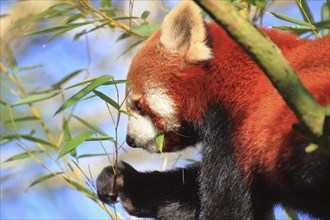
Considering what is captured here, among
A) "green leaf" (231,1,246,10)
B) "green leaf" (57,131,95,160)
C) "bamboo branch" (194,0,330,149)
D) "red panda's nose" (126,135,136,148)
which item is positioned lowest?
"red panda's nose" (126,135,136,148)

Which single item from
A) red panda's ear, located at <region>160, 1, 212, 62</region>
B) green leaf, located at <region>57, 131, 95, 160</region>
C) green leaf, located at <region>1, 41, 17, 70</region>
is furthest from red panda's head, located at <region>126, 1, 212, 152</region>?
green leaf, located at <region>1, 41, 17, 70</region>

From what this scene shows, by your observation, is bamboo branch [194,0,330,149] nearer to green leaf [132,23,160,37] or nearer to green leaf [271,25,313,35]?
green leaf [271,25,313,35]

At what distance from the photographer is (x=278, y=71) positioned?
5.72 feet

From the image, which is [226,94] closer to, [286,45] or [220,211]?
[286,45]

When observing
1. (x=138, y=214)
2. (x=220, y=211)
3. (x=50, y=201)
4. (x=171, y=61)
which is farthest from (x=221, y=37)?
(x=50, y=201)

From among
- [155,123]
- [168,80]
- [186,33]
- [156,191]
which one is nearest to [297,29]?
[186,33]

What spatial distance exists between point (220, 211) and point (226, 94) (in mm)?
584

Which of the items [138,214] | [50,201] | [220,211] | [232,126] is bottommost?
[50,201]

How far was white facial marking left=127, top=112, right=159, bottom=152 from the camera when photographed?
3516 millimetres

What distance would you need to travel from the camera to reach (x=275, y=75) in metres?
1.74

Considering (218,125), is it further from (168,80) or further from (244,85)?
(168,80)

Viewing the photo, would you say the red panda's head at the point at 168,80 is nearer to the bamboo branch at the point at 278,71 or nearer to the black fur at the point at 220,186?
the black fur at the point at 220,186

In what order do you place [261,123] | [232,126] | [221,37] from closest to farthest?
[261,123], [232,126], [221,37]

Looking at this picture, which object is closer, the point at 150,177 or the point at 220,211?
the point at 220,211
